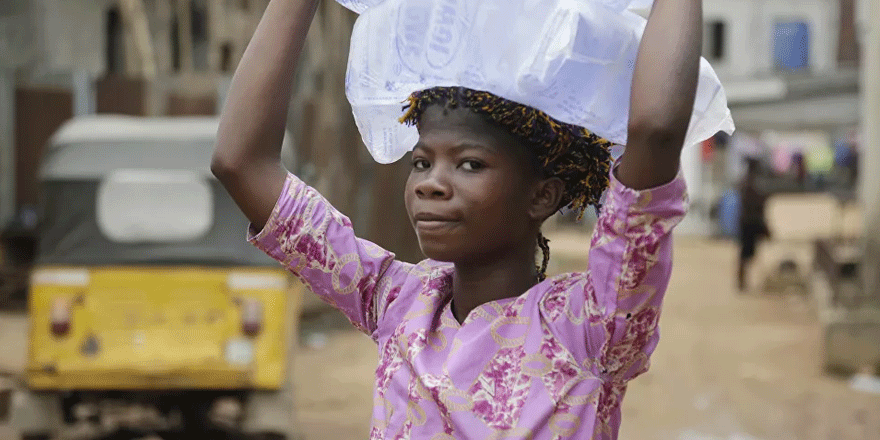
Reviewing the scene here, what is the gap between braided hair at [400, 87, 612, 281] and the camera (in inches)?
76.1

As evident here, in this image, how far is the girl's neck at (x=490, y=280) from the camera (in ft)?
6.67

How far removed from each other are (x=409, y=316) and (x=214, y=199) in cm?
535

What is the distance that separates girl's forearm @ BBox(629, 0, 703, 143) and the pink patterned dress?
0.09 meters

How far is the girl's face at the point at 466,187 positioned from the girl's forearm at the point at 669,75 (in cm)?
33

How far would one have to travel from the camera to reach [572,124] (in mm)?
1928

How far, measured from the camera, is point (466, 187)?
6.31 ft

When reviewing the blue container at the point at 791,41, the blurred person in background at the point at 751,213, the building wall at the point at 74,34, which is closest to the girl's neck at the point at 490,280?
the building wall at the point at 74,34

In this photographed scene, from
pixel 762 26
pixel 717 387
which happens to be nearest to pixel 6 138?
pixel 717 387

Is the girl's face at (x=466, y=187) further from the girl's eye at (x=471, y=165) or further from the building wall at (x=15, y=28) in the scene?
the building wall at (x=15, y=28)

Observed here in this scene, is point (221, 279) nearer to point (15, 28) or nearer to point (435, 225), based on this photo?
point (435, 225)

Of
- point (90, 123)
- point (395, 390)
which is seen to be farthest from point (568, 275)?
point (90, 123)

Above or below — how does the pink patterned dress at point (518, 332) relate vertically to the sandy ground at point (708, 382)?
above

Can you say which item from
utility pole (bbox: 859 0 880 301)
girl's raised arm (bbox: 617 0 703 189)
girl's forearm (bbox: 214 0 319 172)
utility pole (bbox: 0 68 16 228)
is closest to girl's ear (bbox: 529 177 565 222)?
girl's raised arm (bbox: 617 0 703 189)

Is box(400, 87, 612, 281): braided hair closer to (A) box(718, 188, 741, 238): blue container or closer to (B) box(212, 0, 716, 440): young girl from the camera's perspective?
(B) box(212, 0, 716, 440): young girl
